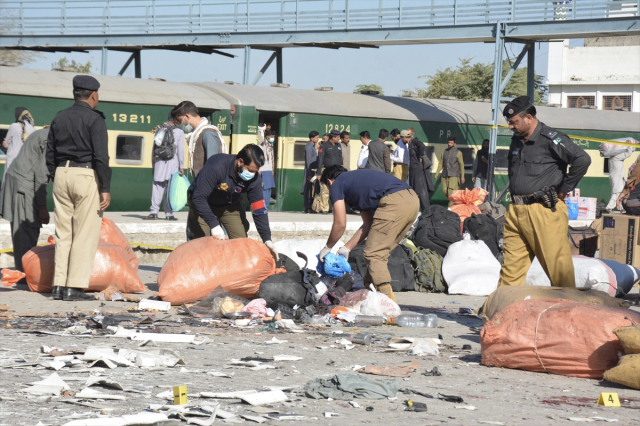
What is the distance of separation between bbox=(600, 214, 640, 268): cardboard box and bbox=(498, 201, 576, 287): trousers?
3.92 m

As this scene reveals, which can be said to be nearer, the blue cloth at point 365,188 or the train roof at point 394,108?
the blue cloth at point 365,188

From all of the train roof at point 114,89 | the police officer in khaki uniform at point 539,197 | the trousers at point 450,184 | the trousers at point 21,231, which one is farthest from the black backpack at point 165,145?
the police officer in khaki uniform at point 539,197

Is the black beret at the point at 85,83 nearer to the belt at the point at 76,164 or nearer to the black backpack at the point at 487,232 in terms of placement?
the belt at the point at 76,164

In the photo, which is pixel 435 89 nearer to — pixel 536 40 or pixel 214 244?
pixel 536 40

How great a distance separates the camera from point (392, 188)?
7.66 meters

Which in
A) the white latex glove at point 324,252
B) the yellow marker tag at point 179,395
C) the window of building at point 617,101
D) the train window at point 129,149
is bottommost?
the yellow marker tag at point 179,395

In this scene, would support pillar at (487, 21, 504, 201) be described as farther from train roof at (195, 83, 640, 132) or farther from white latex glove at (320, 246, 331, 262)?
white latex glove at (320, 246, 331, 262)

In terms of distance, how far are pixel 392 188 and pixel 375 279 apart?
801mm

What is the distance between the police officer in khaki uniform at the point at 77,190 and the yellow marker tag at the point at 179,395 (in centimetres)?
384

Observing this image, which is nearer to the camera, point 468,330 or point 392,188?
point 468,330

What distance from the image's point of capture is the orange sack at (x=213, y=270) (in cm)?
773

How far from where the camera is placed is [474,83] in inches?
2104

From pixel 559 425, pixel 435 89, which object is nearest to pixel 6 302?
pixel 559 425

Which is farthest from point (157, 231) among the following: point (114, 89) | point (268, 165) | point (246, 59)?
point (246, 59)
